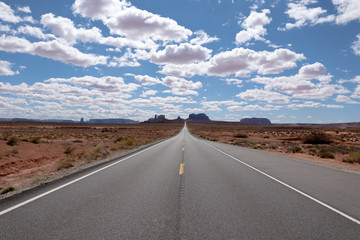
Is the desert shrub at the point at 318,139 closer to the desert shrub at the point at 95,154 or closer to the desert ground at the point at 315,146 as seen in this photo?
the desert ground at the point at 315,146

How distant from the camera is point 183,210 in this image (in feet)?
17.0

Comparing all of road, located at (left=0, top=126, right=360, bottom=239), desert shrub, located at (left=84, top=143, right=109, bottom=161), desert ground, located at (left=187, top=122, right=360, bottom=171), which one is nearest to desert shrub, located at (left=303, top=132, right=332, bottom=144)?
desert ground, located at (left=187, top=122, right=360, bottom=171)

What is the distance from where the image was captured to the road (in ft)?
13.4

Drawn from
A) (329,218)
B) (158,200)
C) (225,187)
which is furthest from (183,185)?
(329,218)

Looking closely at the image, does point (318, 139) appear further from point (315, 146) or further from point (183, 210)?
point (183, 210)

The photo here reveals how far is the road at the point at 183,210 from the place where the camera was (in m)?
4.07

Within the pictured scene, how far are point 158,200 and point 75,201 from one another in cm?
192

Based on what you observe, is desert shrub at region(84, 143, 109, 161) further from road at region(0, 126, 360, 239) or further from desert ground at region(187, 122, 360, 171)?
desert ground at region(187, 122, 360, 171)

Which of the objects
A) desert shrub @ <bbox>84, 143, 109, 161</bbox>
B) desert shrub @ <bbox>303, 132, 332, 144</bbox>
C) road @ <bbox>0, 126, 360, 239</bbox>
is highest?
desert shrub @ <bbox>303, 132, 332, 144</bbox>

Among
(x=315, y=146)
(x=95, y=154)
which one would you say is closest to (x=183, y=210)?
(x=95, y=154)

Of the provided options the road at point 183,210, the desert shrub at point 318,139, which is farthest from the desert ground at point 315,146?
the road at point 183,210

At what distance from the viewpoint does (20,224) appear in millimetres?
4309

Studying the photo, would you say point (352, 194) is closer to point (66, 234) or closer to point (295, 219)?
point (295, 219)

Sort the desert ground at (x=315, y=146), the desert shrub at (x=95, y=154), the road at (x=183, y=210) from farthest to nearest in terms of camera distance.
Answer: the desert ground at (x=315, y=146) → the desert shrub at (x=95, y=154) → the road at (x=183, y=210)
